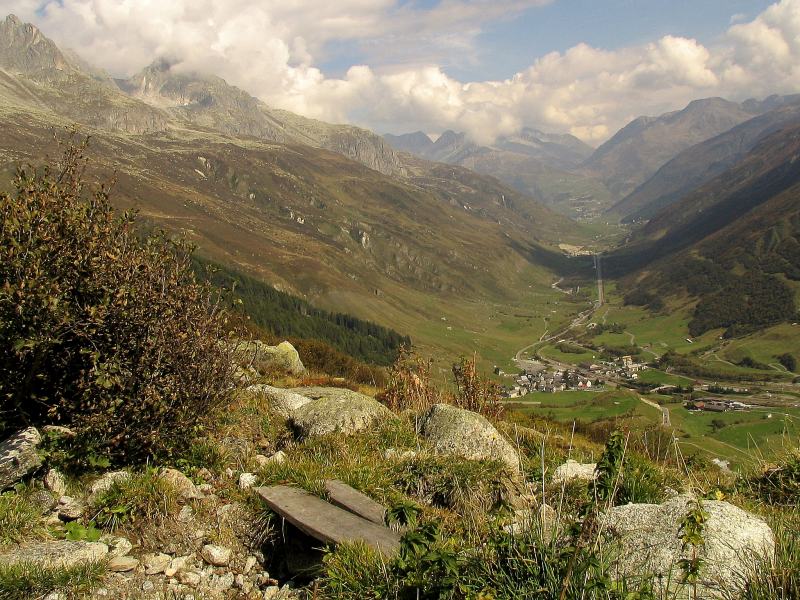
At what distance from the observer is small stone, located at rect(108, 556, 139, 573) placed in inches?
227

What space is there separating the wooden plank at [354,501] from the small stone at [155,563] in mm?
2082

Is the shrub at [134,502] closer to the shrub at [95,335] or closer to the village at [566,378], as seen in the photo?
the shrub at [95,335]

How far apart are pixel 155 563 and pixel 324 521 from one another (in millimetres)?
1977

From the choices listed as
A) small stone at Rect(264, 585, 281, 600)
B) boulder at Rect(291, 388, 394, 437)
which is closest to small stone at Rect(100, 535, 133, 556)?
small stone at Rect(264, 585, 281, 600)

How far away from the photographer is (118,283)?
25.5 ft

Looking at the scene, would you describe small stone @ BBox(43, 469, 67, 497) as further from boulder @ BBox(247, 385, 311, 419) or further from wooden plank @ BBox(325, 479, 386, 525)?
boulder @ BBox(247, 385, 311, 419)

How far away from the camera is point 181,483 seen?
729 centimetres

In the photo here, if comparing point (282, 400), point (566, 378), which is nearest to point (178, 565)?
point (282, 400)

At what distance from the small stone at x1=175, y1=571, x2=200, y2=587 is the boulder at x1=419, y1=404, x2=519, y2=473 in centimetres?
475

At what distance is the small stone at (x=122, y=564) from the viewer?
5.77m

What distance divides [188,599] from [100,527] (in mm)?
1882

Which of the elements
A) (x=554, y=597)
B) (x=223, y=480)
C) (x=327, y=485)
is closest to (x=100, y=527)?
(x=223, y=480)

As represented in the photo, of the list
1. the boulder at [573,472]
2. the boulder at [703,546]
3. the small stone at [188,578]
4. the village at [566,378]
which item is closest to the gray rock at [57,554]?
the small stone at [188,578]

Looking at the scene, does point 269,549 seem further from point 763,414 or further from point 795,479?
point 763,414
